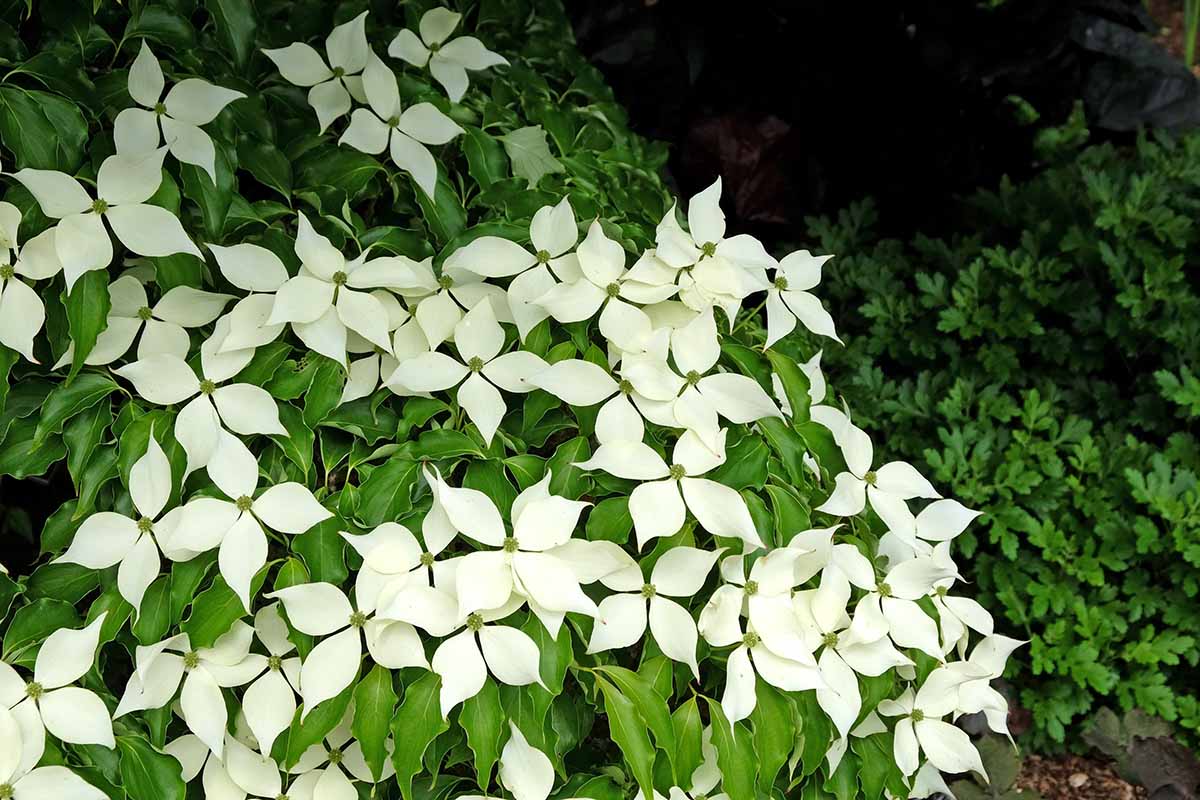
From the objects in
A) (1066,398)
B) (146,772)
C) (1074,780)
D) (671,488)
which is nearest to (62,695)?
(146,772)

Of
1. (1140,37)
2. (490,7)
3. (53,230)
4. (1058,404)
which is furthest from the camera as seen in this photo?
(1140,37)

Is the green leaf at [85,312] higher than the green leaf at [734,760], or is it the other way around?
the green leaf at [85,312]

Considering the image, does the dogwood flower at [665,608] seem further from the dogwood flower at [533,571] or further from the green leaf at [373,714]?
the green leaf at [373,714]

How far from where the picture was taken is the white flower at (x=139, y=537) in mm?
1039

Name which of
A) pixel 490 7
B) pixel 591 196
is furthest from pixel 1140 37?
pixel 591 196

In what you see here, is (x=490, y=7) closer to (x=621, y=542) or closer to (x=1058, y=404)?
(x=621, y=542)

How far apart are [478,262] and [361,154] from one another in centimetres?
25

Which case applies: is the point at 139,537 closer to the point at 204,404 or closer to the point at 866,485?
the point at 204,404

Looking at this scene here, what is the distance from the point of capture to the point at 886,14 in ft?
8.49

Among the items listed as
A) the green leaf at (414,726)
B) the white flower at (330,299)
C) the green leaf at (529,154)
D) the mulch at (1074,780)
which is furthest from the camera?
the mulch at (1074,780)

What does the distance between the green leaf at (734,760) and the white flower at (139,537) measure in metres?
0.50

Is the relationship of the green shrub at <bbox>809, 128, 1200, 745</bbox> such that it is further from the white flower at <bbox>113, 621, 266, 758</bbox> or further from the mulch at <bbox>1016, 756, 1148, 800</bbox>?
the white flower at <bbox>113, 621, 266, 758</bbox>

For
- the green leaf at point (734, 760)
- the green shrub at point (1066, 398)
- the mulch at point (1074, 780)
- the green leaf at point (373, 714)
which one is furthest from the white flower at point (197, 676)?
the mulch at point (1074, 780)

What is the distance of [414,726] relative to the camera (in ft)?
3.29
